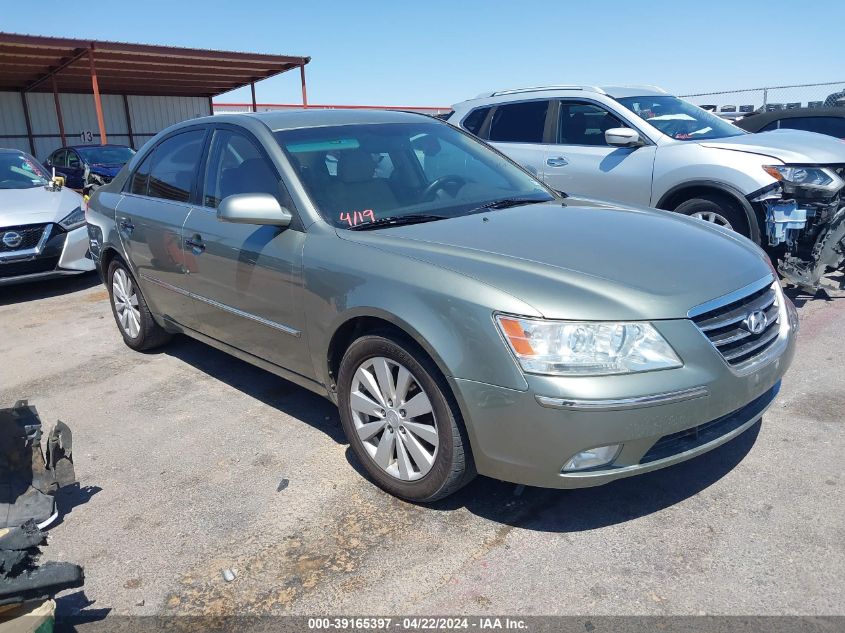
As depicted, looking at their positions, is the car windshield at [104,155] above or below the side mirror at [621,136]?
above

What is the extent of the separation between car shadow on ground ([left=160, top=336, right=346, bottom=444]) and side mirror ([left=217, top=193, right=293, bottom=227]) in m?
1.22

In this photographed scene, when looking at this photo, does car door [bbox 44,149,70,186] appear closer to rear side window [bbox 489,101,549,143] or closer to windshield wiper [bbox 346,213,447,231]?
rear side window [bbox 489,101,549,143]

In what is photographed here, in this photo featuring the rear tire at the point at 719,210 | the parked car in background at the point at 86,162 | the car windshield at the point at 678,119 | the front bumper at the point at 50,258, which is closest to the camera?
the rear tire at the point at 719,210

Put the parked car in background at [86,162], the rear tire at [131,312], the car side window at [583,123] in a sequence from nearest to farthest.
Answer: the rear tire at [131,312] < the car side window at [583,123] < the parked car in background at [86,162]

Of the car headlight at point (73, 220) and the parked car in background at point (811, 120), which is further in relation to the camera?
the parked car in background at point (811, 120)

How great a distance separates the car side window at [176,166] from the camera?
4.27 meters

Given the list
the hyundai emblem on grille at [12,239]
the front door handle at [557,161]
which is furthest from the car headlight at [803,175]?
the hyundai emblem on grille at [12,239]

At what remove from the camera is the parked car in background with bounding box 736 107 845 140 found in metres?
8.95

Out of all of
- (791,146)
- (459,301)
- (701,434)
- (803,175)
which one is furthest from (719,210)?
(459,301)

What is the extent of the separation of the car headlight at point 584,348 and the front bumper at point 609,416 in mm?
35

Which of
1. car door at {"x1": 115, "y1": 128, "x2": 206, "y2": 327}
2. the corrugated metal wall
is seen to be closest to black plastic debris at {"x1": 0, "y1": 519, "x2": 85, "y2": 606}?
car door at {"x1": 115, "y1": 128, "x2": 206, "y2": 327}

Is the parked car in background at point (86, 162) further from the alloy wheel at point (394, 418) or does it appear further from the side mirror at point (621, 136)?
the alloy wheel at point (394, 418)

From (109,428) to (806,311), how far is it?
17.3 feet

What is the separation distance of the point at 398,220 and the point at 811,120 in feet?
26.4
